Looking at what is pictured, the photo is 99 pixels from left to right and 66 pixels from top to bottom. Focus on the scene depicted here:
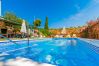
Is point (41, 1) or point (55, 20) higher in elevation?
point (41, 1)

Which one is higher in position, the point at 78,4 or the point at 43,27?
the point at 78,4

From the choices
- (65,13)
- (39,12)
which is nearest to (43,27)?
(39,12)

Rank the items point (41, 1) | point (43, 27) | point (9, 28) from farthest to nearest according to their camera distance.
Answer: point (41, 1) < point (43, 27) < point (9, 28)

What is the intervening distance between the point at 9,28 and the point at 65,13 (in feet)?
72.4

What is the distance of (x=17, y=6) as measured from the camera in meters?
37.2

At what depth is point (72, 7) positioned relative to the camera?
41.1 metres

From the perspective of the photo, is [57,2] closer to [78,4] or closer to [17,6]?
[78,4]

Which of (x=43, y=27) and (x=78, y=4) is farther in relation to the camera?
(x=78, y=4)

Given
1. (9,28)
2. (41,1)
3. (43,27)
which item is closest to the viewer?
(9,28)

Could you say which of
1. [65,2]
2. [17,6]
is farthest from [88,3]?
[17,6]

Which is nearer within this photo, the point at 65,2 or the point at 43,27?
the point at 43,27

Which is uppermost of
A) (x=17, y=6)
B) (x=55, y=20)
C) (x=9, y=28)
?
(x=17, y=6)

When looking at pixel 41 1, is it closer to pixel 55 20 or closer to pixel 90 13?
pixel 55 20

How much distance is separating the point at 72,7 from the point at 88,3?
158 inches
